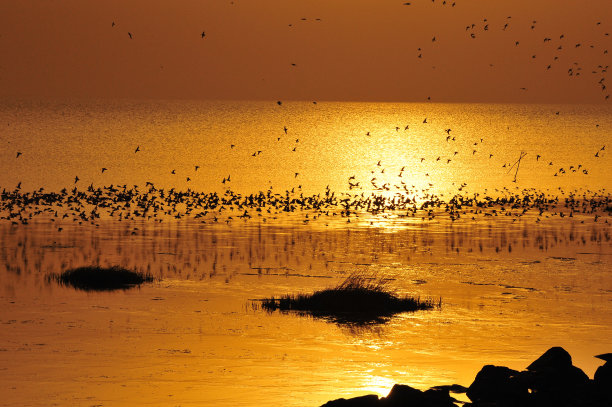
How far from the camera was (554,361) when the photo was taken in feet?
63.2

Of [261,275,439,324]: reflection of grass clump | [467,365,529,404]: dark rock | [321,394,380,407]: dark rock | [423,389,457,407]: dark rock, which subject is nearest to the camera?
[321,394,380,407]: dark rock

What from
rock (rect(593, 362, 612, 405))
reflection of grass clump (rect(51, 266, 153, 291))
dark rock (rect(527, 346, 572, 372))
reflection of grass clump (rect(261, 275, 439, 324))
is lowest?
rock (rect(593, 362, 612, 405))

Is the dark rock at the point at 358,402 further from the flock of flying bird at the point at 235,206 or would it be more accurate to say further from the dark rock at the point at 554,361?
the flock of flying bird at the point at 235,206

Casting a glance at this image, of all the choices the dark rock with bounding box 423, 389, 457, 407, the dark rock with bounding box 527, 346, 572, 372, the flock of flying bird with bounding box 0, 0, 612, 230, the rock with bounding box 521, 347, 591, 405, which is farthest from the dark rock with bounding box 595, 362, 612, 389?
the flock of flying bird with bounding box 0, 0, 612, 230

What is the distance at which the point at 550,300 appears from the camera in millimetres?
34344

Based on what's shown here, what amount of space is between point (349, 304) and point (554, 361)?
12.9 metres

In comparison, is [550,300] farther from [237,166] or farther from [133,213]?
[237,166]

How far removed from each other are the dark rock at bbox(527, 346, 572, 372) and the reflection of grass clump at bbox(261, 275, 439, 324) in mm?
11647

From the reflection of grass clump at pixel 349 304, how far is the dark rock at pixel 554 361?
11.6 metres

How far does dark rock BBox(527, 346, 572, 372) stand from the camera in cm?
1914

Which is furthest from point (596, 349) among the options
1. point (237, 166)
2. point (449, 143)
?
point (449, 143)

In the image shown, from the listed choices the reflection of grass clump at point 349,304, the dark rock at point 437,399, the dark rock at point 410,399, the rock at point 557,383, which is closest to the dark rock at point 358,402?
the dark rock at point 410,399

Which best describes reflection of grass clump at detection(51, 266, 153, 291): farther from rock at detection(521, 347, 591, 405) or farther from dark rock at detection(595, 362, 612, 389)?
dark rock at detection(595, 362, 612, 389)

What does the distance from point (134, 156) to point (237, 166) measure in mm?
20043
